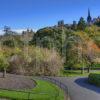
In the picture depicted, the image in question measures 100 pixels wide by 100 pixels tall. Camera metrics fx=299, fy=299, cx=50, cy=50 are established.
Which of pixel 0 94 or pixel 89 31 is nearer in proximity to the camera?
pixel 0 94

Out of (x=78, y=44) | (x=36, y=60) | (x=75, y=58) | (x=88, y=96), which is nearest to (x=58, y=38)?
(x=78, y=44)

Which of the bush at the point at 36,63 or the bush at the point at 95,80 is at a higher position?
the bush at the point at 36,63

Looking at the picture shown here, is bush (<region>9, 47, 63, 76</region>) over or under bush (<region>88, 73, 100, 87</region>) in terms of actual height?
over

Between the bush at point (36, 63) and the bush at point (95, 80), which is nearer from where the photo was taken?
the bush at point (95, 80)

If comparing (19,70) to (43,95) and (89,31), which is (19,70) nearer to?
(43,95)

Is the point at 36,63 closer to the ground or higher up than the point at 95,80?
higher up

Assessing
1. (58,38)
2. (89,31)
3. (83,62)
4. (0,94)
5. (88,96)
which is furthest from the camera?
(89,31)

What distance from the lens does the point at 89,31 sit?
103500 mm

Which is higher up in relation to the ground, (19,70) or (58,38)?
(58,38)

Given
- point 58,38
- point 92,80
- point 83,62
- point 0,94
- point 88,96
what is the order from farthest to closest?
point 58,38 < point 83,62 < point 92,80 < point 88,96 < point 0,94

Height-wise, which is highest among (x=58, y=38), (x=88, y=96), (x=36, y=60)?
(x=58, y=38)

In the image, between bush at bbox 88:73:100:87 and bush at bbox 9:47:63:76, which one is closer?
bush at bbox 88:73:100:87

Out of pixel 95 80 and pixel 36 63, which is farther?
pixel 36 63

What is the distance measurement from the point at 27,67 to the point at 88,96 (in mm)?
25562
